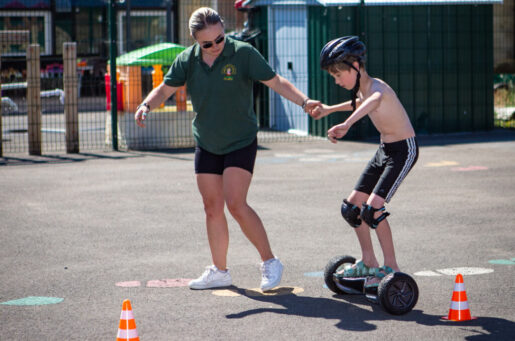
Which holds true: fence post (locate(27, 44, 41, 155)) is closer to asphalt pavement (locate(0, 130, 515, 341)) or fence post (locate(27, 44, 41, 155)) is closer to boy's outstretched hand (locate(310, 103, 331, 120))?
asphalt pavement (locate(0, 130, 515, 341))

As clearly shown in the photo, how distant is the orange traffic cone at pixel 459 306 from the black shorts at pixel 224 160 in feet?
5.62

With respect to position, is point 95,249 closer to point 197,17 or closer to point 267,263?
point 267,263

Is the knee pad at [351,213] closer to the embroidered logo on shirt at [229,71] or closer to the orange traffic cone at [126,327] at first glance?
the embroidered logo on shirt at [229,71]

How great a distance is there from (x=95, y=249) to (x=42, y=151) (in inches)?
310

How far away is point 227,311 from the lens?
17.8ft

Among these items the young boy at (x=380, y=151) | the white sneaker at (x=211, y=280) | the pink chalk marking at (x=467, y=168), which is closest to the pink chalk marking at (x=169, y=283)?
the white sneaker at (x=211, y=280)

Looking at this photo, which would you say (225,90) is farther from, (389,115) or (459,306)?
(459,306)

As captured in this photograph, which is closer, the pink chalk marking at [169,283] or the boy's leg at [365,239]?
the boy's leg at [365,239]

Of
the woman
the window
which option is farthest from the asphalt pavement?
the window

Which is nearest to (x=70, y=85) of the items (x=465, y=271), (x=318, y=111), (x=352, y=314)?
(x=318, y=111)

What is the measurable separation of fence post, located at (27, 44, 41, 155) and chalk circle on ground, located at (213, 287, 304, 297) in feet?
29.8

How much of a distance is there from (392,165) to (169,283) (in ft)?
6.19

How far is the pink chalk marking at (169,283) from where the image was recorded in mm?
6100

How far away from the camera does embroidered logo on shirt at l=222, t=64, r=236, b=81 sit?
19.2 ft
